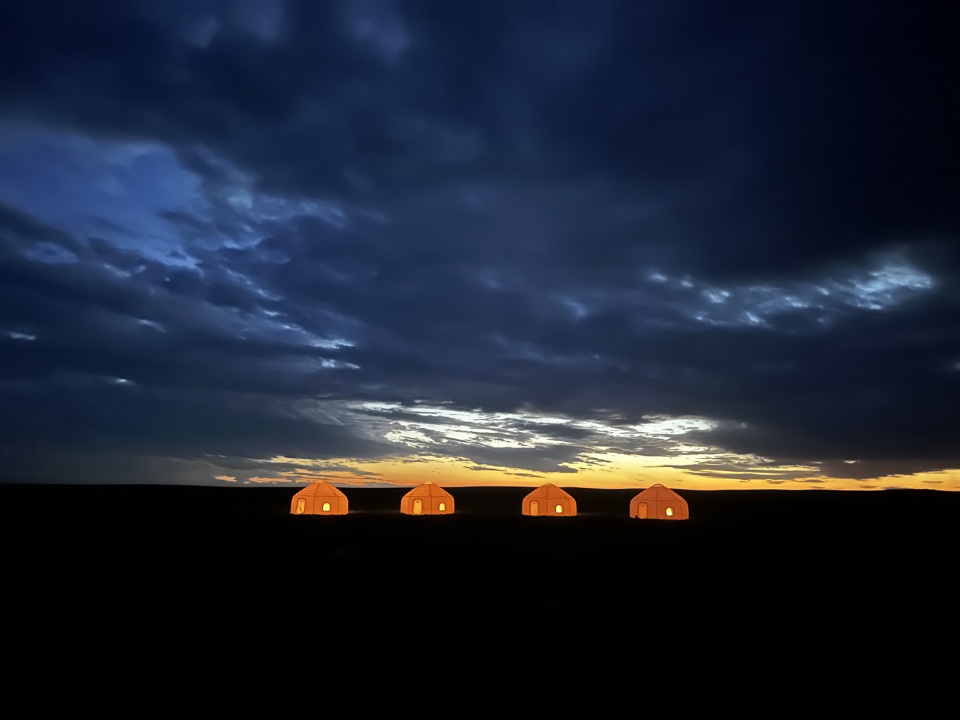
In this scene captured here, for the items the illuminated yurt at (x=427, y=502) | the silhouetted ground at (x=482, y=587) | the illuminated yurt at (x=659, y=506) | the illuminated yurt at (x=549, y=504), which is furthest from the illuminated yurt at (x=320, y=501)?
the illuminated yurt at (x=659, y=506)

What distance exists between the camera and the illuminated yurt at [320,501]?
171 ft

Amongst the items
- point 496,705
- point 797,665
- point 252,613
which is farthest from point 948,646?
point 252,613

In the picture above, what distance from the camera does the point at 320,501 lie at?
52531 millimetres

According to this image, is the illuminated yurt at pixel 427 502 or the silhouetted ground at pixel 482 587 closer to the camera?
the silhouetted ground at pixel 482 587

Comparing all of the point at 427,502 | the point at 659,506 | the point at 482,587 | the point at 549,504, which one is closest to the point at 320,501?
the point at 427,502

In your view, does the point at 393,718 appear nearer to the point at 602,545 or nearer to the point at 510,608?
the point at 510,608

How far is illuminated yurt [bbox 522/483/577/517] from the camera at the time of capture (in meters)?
56.0

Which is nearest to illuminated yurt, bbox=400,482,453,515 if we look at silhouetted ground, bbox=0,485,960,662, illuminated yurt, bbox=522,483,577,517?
illuminated yurt, bbox=522,483,577,517

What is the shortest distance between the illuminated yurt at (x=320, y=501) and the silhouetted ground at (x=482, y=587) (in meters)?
14.5

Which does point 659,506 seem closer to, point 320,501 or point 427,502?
point 427,502

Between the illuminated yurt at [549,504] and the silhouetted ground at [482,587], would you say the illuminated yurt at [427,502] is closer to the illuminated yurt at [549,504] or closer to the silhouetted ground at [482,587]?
the illuminated yurt at [549,504]

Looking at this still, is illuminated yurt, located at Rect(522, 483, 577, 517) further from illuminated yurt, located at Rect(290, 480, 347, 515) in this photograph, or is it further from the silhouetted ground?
the silhouetted ground

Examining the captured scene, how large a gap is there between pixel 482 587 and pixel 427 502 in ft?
111

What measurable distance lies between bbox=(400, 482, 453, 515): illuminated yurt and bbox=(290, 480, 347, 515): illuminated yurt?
217 inches
